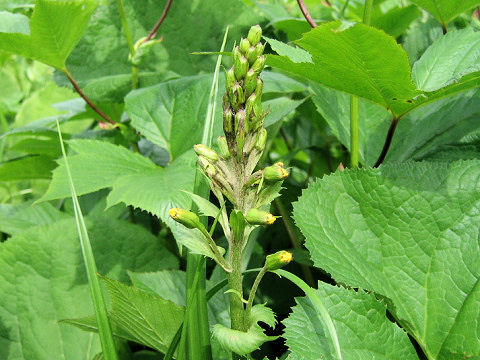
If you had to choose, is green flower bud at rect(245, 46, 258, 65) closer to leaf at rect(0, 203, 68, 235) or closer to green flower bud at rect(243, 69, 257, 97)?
green flower bud at rect(243, 69, 257, 97)

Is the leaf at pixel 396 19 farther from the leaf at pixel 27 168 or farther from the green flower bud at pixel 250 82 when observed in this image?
the leaf at pixel 27 168

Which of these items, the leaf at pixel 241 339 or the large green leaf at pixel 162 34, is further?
the large green leaf at pixel 162 34

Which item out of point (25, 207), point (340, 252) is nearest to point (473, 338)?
point (340, 252)

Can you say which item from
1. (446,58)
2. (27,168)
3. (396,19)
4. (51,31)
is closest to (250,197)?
(446,58)

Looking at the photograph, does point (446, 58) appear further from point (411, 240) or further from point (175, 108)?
point (175, 108)

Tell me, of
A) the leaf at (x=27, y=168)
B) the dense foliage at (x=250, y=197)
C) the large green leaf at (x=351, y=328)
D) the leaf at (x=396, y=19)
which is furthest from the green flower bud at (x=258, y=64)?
the leaf at (x=27, y=168)

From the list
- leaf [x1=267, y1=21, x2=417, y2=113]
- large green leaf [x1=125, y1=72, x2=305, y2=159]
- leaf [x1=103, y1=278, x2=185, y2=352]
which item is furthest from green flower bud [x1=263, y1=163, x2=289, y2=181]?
large green leaf [x1=125, y1=72, x2=305, y2=159]

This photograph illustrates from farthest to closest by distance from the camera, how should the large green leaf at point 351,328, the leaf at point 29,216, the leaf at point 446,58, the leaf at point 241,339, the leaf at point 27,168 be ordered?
the leaf at point 27,168 < the leaf at point 29,216 < the leaf at point 446,58 < the large green leaf at point 351,328 < the leaf at point 241,339
